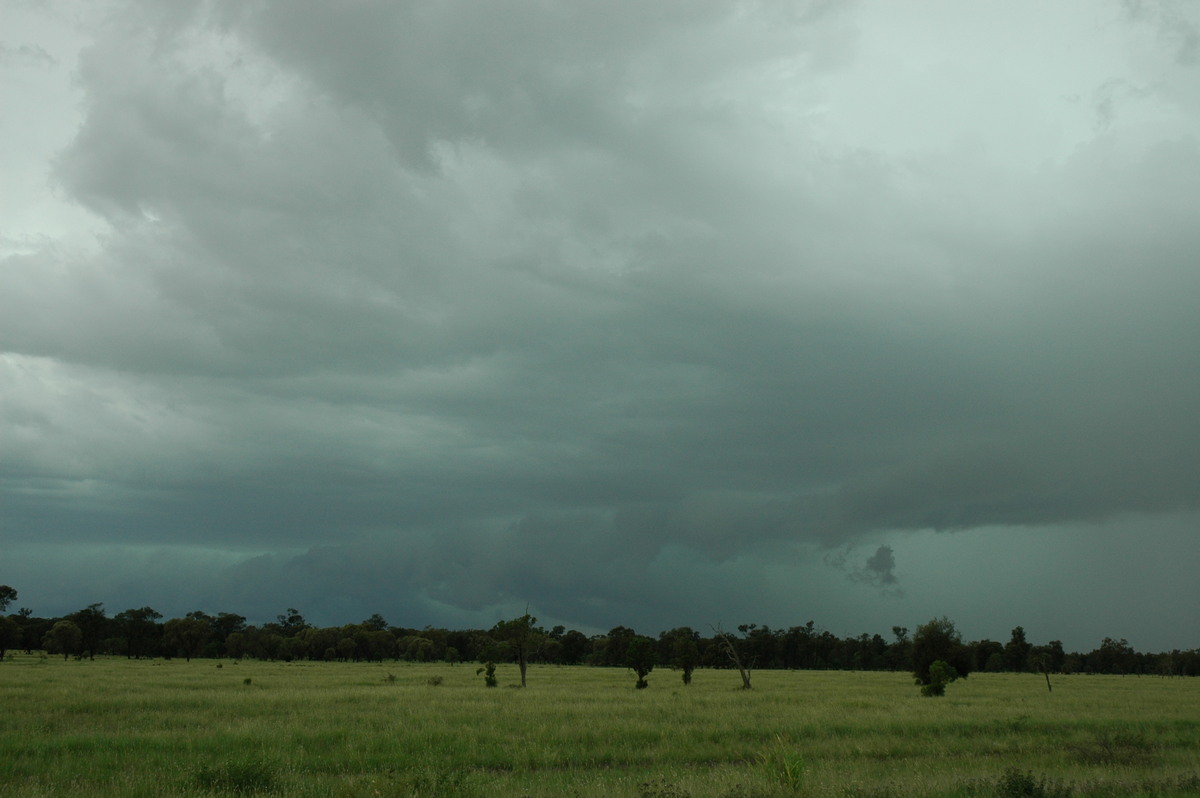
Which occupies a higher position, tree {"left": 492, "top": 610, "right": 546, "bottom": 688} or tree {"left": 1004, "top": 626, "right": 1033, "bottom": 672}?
tree {"left": 492, "top": 610, "right": 546, "bottom": 688}

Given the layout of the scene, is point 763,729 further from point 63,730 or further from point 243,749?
point 63,730

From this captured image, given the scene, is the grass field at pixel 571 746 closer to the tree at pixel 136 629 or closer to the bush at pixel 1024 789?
the bush at pixel 1024 789

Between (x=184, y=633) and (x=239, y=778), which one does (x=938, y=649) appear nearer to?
(x=239, y=778)

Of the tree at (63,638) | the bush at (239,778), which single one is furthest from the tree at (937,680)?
the tree at (63,638)

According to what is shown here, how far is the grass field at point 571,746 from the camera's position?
1639 centimetres

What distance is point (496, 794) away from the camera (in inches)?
625

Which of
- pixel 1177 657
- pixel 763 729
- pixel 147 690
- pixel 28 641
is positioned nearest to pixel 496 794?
pixel 763 729

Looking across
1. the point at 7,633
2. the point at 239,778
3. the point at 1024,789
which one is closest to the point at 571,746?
the point at 239,778

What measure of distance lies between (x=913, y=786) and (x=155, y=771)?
58.3ft

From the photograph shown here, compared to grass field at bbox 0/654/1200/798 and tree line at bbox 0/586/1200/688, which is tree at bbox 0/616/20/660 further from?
grass field at bbox 0/654/1200/798

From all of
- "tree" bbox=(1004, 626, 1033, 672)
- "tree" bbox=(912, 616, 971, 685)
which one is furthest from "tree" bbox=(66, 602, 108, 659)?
"tree" bbox=(1004, 626, 1033, 672)

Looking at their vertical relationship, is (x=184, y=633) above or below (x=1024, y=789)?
below

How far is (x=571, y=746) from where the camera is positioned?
2428 cm

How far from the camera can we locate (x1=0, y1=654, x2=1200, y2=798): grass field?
1639 centimetres
